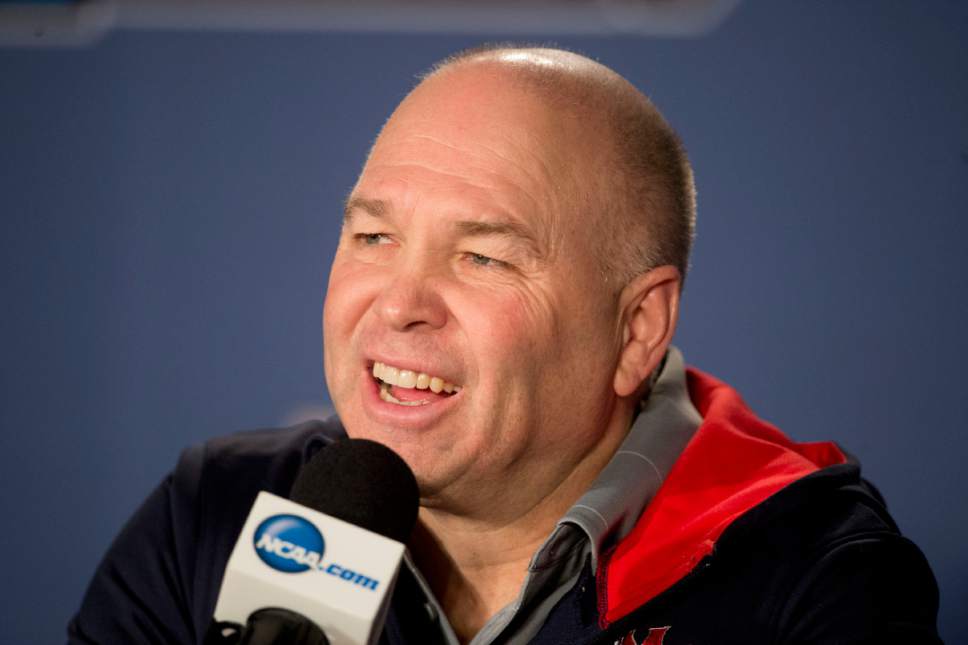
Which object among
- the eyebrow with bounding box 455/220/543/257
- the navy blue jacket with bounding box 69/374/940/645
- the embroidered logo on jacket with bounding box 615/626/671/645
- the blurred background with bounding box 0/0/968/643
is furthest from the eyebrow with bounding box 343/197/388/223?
the blurred background with bounding box 0/0/968/643

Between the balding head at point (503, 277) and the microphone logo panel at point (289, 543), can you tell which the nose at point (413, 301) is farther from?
the microphone logo panel at point (289, 543)

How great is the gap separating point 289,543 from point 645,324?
2.46 ft

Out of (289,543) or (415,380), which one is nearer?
(289,543)

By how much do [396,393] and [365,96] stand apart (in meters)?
1.15

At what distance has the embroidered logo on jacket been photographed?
4.29 feet

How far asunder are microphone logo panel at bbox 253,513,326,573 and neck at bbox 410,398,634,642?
576 millimetres

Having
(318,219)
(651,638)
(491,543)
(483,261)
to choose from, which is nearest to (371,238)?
(483,261)

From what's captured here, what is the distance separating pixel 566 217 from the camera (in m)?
1.40

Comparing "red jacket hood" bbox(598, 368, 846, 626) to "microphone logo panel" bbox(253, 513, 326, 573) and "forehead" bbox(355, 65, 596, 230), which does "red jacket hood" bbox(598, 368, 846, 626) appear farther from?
"microphone logo panel" bbox(253, 513, 326, 573)

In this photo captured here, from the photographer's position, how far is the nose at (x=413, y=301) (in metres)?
1.31

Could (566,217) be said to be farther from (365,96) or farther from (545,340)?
(365,96)

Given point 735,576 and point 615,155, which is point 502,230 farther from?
point 735,576

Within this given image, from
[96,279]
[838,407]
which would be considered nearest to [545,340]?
[838,407]

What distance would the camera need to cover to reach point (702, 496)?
4.66 feet
